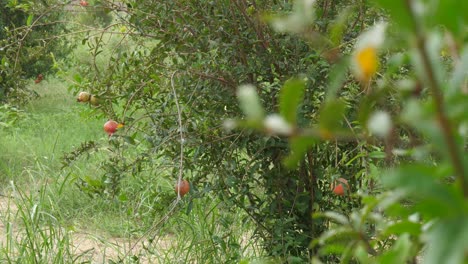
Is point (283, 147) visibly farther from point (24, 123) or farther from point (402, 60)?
point (24, 123)

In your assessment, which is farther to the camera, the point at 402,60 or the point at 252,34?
the point at 252,34

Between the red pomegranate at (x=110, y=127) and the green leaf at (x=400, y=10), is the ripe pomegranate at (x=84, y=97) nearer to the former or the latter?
the red pomegranate at (x=110, y=127)

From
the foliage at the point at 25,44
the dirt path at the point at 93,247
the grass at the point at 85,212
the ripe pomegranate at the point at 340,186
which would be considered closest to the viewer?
the ripe pomegranate at the point at 340,186

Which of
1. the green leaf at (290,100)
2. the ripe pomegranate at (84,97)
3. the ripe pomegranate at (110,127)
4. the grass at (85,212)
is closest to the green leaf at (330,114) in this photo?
the green leaf at (290,100)

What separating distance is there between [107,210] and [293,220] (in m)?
2.43

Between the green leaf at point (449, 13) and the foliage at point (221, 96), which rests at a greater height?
the foliage at point (221, 96)

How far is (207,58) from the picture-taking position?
2.51 m

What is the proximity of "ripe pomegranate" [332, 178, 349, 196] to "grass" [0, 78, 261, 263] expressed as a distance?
1.58 feet

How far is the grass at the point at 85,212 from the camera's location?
2998mm

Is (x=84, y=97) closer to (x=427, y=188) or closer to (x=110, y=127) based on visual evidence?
(x=110, y=127)

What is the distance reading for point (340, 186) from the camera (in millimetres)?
2305

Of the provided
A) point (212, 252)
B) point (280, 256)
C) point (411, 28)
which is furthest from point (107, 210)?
point (411, 28)

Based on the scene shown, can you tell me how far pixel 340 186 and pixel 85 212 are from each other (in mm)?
2798

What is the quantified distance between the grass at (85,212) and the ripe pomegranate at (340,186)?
0.48m
